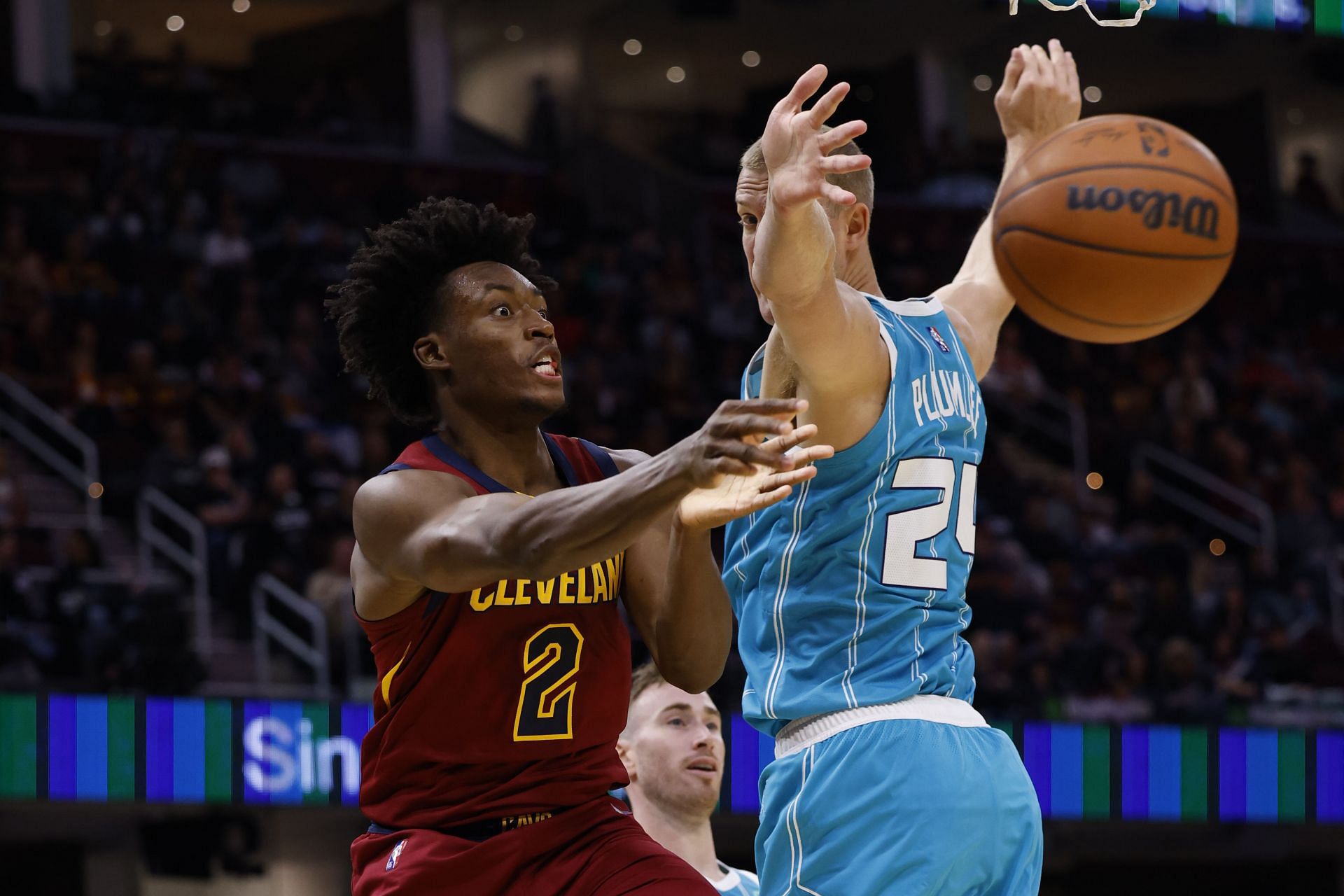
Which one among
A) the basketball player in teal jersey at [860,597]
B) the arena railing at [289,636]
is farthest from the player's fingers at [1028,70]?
the arena railing at [289,636]

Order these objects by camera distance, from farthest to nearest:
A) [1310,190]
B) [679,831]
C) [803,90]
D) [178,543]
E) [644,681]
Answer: [1310,190], [178,543], [644,681], [679,831], [803,90]

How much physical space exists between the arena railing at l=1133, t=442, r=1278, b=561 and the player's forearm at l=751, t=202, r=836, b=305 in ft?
39.5

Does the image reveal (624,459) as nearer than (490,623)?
No

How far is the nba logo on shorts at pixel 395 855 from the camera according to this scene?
3680 mm

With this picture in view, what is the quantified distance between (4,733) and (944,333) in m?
6.34

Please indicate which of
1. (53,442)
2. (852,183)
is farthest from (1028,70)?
(53,442)

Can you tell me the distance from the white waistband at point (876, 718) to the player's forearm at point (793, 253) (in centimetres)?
84

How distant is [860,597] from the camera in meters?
3.59

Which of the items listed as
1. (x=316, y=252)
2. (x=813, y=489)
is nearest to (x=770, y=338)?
(x=813, y=489)

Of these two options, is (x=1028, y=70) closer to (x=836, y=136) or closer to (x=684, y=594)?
(x=836, y=136)

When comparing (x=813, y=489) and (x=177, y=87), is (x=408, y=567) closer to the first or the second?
(x=813, y=489)

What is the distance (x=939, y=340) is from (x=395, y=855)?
5.04 feet

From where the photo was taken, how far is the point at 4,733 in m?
8.71

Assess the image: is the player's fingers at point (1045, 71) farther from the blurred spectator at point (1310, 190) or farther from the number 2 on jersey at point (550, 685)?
the blurred spectator at point (1310, 190)
